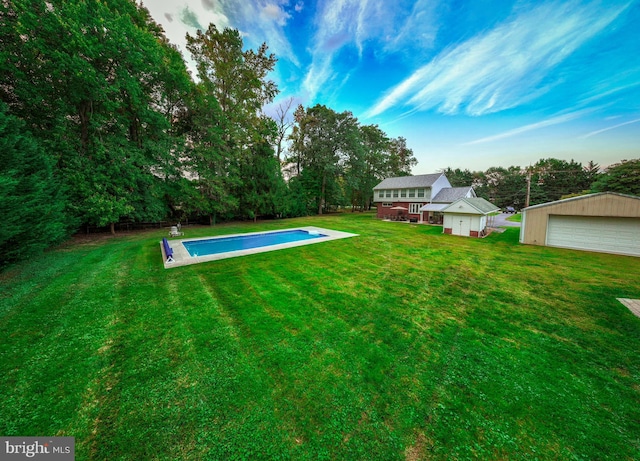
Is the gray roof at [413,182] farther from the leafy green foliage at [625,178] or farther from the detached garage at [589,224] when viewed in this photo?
the leafy green foliage at [625,178]

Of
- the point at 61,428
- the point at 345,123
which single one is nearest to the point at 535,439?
the point at 61,428

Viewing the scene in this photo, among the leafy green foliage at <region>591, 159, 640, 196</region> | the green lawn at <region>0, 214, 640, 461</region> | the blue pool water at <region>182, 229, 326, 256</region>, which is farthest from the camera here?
Answer: the leafy green foliage at <region>591, 159, 640, 196</region>

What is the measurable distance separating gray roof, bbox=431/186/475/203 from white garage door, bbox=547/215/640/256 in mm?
9101

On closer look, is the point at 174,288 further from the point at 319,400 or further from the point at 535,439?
the point at 535,439

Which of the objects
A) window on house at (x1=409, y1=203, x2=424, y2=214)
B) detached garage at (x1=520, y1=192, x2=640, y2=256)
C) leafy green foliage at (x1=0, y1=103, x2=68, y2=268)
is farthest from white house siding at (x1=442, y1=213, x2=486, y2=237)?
leafy green foliage at (x1=0, y1=103, x2=68, y2=268)

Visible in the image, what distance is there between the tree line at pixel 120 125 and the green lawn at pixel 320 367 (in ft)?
11.7

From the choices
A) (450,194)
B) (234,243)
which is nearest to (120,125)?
(234,243)

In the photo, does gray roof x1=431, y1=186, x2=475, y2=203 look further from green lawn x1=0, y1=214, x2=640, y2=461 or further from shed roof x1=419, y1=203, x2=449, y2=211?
green lawn x1=0, y1=214, x2=640, y2=461

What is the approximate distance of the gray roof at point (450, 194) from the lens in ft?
63.7

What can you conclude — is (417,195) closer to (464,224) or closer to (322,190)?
(464,224)

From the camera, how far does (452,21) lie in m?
10.9

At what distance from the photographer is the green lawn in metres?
2.10

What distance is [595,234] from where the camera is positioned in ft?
31.8

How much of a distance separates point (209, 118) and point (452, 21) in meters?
16.3
